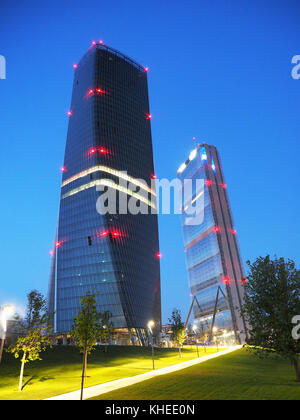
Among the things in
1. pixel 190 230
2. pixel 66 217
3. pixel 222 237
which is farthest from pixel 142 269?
pixel 190 230

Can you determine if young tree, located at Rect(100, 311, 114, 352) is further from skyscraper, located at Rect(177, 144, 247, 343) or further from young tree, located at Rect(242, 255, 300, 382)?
skyscraper, located at Rect(177, 144, 247, 343)

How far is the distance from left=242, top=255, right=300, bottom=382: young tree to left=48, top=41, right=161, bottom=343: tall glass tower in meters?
89.5

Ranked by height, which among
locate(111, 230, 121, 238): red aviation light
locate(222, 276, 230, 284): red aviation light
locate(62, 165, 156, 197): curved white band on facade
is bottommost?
locate(222, 276, 230, 284): red aviation light

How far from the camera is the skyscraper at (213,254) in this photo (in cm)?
14538

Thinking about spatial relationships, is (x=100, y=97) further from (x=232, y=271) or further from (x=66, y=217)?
(x=232, y=271)

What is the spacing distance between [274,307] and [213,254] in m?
133

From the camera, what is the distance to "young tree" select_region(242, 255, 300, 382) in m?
25.8

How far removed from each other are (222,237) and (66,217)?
250 feet

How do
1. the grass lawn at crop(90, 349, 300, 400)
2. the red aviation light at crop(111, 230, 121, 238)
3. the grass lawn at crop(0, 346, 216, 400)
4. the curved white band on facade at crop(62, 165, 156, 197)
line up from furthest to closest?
the curved white band on facade at crop(62, 165, 156, 197), the red aviation light at crop(111, 230, 121, 238), the grass lawn at crop(0, 346, 216, 400), the grass lawn at crop(90, 349, 300, 400)

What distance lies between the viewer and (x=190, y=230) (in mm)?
188000

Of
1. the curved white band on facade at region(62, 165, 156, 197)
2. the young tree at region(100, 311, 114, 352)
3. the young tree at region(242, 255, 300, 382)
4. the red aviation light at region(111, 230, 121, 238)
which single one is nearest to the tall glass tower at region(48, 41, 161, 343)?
the red aviation light at region(111, 230, 121, 238)

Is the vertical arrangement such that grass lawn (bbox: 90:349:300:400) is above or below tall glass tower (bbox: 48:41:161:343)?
below

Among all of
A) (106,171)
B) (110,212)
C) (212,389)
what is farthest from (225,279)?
(212,389)
